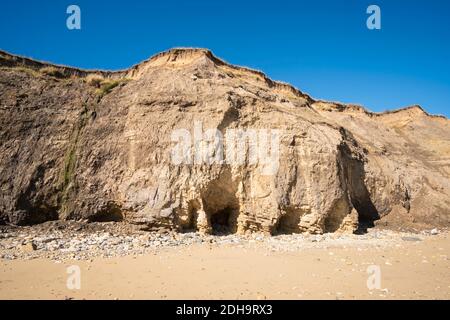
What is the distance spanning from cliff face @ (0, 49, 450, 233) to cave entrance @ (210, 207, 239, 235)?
6 centimetres

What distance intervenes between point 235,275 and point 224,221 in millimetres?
9163

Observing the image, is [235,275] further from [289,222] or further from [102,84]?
[102,84]

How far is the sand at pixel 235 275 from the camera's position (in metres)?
8.09

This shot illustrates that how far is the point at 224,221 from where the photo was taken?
18703 mm

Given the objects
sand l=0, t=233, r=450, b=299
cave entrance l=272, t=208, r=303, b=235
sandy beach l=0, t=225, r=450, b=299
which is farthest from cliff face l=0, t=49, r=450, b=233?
sand l=0, t=233, r=450, b=299

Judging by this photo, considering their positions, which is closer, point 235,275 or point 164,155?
point 235,275

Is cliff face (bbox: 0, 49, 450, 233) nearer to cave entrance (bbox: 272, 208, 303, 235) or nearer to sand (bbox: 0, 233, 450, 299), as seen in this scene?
cave entrance (bbox: 272, 208, 303, 235)

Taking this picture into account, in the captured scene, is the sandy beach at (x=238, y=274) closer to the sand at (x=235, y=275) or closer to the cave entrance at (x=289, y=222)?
the sand at (x=235, y=275)

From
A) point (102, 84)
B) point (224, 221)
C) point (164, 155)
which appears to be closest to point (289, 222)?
point (224, 221)

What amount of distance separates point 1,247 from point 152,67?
14.0 m

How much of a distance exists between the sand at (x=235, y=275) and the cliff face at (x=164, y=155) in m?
4.40

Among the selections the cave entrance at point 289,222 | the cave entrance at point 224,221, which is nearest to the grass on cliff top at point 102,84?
the cave entrance at point 224,221

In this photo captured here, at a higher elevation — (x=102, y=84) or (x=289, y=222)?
(x=102, y=84)
